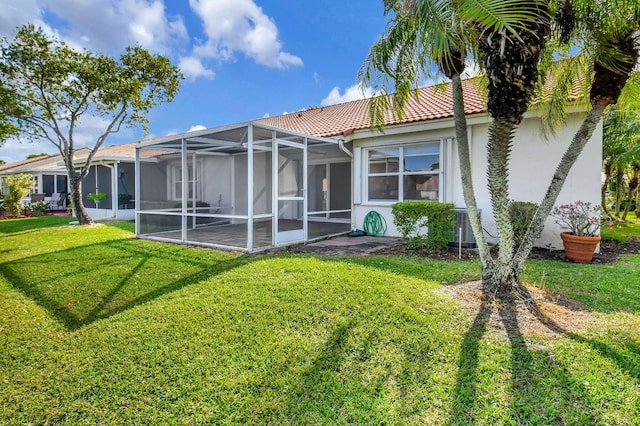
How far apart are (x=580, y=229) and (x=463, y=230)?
2.48 meters

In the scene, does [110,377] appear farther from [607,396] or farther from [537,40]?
[537,40]

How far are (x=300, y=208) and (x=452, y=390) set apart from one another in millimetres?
7381

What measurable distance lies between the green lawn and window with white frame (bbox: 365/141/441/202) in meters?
4.50

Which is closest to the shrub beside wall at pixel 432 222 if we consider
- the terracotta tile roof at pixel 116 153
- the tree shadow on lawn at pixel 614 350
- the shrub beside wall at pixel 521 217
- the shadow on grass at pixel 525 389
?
the shrub beside wall at pixel 521 217

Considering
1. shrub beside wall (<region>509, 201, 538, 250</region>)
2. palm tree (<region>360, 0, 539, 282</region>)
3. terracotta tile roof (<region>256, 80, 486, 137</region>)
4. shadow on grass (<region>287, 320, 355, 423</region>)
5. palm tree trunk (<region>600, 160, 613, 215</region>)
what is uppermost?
terracotta tile roof (<region>256, 80, 486, 137</region>)

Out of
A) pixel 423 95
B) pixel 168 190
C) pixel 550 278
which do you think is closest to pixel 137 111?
pixel 168 190

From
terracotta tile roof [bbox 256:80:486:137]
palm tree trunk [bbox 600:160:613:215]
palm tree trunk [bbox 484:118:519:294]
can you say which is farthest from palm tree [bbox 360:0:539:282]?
palm tree trunk [bbox 600:160:613:215]

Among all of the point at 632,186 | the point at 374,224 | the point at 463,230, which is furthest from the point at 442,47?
the point at 632,186

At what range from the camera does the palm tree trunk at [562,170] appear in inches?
187

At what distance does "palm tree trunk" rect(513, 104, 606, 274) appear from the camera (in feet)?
15.6

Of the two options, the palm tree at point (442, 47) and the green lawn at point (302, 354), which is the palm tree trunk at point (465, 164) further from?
the green lawn at point (302, 354)

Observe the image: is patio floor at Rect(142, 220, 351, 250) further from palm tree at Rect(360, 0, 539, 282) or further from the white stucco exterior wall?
palm tree at Rect(360, 0, 539, 282)

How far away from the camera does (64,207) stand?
2439 cm

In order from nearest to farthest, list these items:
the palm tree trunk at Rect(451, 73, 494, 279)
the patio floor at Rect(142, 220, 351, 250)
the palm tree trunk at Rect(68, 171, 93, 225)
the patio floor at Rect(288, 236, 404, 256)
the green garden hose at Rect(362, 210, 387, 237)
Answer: the palm tree trunk at Rect(451, 73, 494, 279), the patio floor at Rect(288, 236, 404, 256), the patio floor at Rect(142, 220, 351, 250), the green garden hose at Rect(362, 210, 387, 237), the palm tree trunk at Rect(68, 171, 93, 225)
